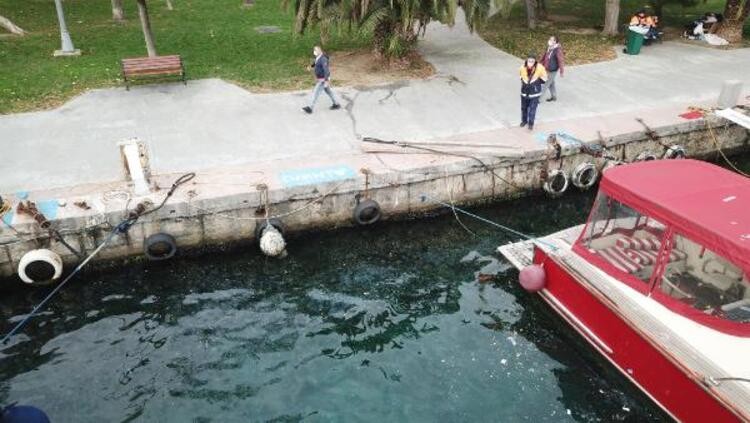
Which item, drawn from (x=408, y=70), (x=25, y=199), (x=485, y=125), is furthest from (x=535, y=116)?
(x=25, y=199)

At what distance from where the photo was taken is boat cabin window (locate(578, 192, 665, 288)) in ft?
29.2

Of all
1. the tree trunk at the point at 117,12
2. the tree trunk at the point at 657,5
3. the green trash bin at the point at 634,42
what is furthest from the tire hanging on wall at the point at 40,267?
the tree trunk at the point at 657,5

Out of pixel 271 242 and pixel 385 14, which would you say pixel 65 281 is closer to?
pixel 271 242

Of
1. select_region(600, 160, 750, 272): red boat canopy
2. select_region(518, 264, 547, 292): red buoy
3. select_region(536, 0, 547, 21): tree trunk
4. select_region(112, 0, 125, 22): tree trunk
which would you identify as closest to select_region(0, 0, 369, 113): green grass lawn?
select_region(112, 0, 125, 22): tree trunk

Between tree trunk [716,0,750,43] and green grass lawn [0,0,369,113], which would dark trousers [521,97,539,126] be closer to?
green grass lawn [0,0,369,113]

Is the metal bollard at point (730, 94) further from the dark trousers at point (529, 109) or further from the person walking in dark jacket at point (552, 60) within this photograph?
the dark trousers at point (529, 109)

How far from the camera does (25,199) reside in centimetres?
1157

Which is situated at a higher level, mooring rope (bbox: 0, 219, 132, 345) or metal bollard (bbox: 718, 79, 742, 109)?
metal bollard (bbox: 718, 79, 742, 109)

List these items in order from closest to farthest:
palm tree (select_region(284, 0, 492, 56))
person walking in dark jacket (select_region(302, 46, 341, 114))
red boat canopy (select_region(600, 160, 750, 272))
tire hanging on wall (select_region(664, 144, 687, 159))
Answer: red boat canopy (select_region(600, 160, 750, 272)) → tire hanging on wall (select_region(664, 144, 687, 159)) → person walking in dark jacket (select_region(302, 46, 341, 114)) → palm tree (select_region(284, 0, 492, 56))

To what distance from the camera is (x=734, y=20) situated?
22.4 m

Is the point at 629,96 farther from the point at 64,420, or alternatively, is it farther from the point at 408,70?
the point at 64,420

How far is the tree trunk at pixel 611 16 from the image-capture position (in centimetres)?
2246

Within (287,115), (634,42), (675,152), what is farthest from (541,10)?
(287,115)

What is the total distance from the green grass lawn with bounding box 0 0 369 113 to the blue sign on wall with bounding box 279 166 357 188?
215 inches
